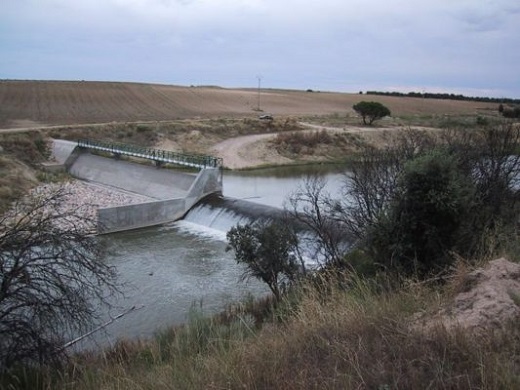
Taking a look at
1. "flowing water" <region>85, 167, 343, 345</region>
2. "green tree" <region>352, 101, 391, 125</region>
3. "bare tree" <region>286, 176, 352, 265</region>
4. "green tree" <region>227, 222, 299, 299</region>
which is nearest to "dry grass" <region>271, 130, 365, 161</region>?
"green tree" <region>352, 101, 391, 125</region>

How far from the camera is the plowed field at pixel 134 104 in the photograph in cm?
6894

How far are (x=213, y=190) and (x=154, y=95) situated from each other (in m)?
69.6

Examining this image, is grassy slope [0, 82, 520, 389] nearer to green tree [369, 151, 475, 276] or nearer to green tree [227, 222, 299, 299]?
green tree [369, 151, 475, 276]

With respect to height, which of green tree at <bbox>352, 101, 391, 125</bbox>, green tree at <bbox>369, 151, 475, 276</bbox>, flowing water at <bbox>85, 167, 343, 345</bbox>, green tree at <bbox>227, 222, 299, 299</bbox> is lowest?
flowing water at <bbox>85, 167, 343, 345</bbox>

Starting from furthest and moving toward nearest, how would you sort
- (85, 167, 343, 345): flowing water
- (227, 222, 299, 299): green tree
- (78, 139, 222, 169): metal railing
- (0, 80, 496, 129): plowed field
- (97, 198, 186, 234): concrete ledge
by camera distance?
1. (0, 80, 496, 129): plowed field
2. (78, 139, 222, 169): metal railing
3. (97, 198, 186, 234): concrete ledge
4. (85, 167, 343, 345): flowing water
5. (227, 222, 299, 299): green tree

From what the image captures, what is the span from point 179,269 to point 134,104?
68.3 meters

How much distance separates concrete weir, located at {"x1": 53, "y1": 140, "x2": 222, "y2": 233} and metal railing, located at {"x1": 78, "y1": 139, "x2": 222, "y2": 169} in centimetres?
68

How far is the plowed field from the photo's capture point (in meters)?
68.9

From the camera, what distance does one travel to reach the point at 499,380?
350cm

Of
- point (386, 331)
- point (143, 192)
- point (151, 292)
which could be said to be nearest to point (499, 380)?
point (386, 331)

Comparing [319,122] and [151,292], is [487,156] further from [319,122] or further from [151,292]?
[319,122]

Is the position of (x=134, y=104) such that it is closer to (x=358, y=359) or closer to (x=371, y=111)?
(x=371, y=111)

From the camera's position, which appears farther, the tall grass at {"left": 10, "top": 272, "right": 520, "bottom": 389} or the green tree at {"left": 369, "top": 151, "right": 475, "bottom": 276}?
the green tree at {"left": 369, "top": 151, "right": 475, "bottom": 276}

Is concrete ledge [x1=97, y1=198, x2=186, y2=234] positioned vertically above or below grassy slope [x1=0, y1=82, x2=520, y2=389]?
below
